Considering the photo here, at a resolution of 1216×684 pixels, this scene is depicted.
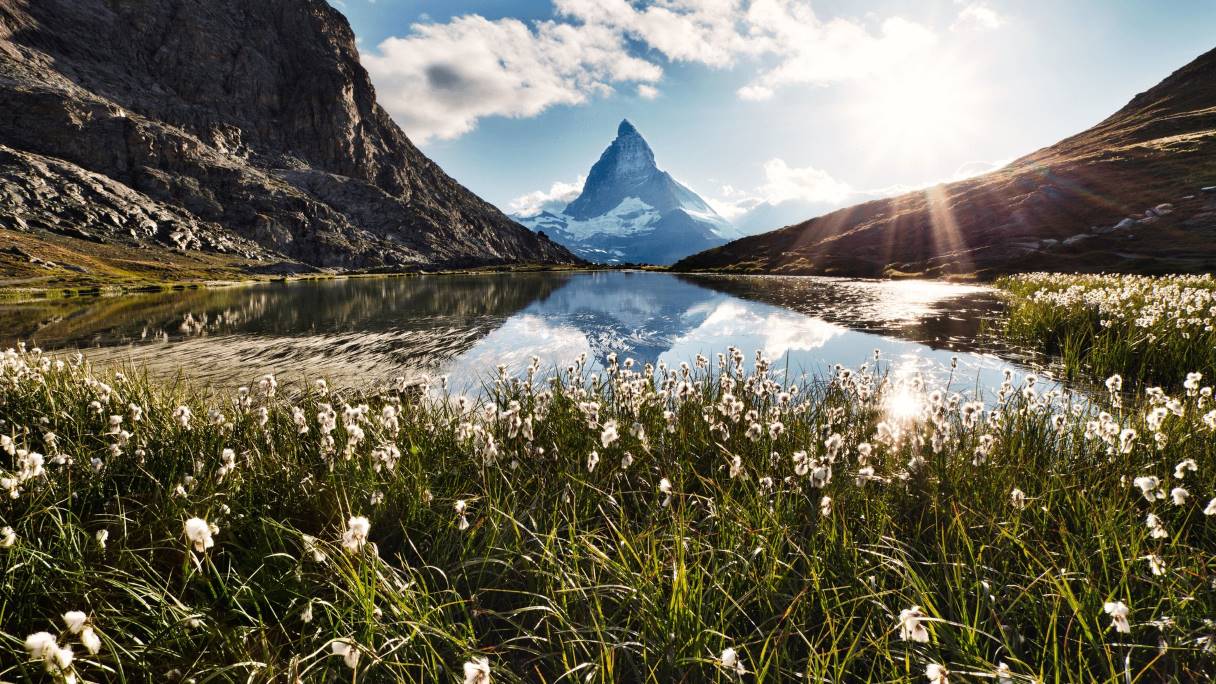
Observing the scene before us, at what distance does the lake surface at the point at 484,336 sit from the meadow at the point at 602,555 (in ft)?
13.2

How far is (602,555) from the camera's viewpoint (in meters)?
3.40

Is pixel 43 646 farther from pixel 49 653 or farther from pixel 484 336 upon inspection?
pixel 484 336

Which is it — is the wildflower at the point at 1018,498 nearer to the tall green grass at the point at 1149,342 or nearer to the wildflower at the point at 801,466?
the wildflower at the point at 801,466

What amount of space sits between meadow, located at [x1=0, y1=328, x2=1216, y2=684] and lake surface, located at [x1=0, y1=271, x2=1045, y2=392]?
403cm

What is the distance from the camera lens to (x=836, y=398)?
8.23m

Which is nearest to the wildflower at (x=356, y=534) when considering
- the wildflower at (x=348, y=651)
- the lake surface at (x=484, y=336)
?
the wildflower at (x=348, y=651)

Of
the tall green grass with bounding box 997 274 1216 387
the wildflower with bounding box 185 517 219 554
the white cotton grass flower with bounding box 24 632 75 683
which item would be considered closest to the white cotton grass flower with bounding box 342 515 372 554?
the wildflower with bounding box 185 517 219 554

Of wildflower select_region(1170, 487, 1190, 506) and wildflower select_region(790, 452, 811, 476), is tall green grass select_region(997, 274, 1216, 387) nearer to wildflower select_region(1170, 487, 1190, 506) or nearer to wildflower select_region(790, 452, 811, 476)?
wildflower select_region(1170, 487, 1190, 506)

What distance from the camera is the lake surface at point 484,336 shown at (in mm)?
16031

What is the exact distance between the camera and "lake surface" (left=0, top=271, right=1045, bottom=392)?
631 inches

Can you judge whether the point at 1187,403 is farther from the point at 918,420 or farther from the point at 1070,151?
the point at 1070,151

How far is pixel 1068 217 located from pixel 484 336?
119 metres

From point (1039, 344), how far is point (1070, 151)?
183142 millimetres

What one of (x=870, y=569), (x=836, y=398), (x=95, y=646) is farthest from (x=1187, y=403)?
(x=95, y=646)
